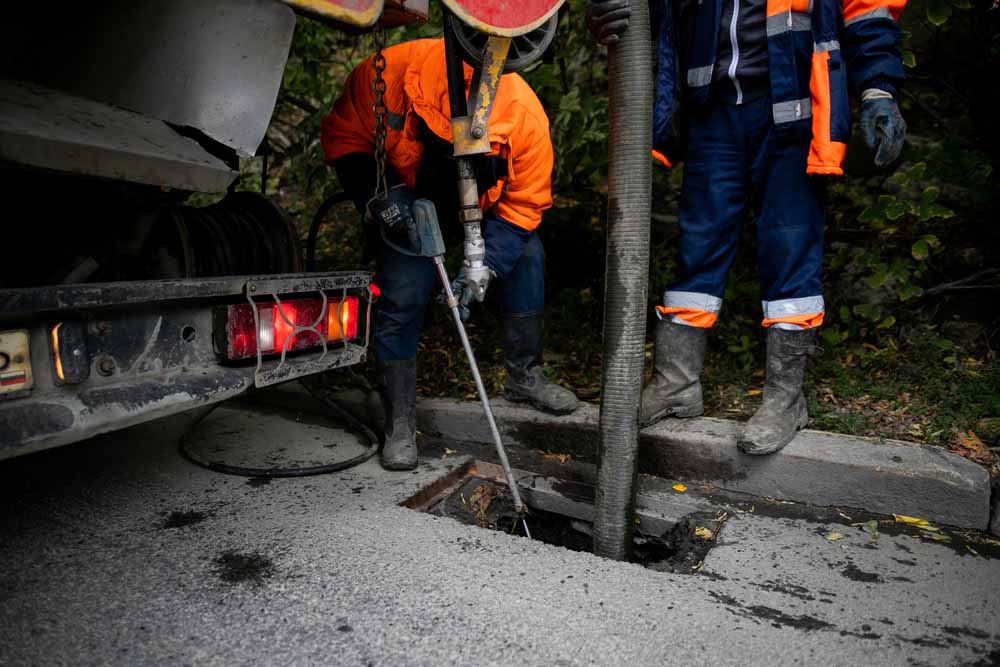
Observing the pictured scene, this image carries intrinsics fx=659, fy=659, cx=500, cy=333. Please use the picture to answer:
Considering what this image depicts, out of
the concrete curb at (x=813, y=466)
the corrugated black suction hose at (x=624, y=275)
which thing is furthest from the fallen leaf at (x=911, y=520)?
the corrugated black suction hose at (x=624, y=275)

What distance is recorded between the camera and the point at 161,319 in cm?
180

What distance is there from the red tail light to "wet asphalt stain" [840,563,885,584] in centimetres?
172

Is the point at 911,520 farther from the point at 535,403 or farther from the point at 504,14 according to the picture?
the point at 504,14

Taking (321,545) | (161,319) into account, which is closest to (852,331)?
(321,545)

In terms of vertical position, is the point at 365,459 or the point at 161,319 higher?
the point at 161,319

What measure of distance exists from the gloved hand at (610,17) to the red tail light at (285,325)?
1.19m

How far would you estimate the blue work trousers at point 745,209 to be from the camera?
2404 millimetres

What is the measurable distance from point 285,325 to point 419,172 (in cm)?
99

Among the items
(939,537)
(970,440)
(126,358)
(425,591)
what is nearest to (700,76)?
(970,440)

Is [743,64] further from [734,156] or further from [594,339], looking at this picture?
[594,339]

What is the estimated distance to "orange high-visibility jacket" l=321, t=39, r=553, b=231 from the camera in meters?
2.45

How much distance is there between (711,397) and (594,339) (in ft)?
3.44

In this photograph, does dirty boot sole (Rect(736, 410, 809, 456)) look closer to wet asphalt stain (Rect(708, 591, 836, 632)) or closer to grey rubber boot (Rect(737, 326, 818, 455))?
grey rubber boot (Rect(737, 326, 818, 455))

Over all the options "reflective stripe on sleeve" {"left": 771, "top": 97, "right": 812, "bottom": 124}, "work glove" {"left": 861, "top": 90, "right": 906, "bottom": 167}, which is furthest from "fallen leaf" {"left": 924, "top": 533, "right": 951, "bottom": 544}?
"reflective stripe on sleeve" {"left": 771, "top": 97, "right": 812, "bottom": 124}
